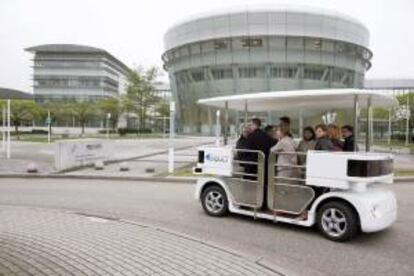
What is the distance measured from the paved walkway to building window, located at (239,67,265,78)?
185 ft

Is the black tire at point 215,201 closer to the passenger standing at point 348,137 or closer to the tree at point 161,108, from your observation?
the passenger standing at point 348,137

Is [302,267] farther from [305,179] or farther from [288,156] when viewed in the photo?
[288,156]

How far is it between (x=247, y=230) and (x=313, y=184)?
1.38m

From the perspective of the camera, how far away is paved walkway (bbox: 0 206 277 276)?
4461mm

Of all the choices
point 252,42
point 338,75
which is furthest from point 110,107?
point 338,75

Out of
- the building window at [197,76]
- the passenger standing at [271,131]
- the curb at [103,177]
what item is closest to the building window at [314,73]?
the building window at [197,76]

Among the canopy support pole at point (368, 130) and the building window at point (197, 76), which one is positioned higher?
the building window at point (197, 76)

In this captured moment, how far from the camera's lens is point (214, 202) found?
784 cm

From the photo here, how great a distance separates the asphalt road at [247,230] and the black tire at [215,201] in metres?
0.18

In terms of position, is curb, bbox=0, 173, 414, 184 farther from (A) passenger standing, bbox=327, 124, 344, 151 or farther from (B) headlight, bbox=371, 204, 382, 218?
(B) headlight, bbox=371, 204, 382, 218

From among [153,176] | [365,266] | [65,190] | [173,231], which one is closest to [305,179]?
[365,266]

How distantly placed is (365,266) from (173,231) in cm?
292

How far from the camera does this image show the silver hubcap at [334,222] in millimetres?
6223

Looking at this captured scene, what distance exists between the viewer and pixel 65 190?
36.7 ft
